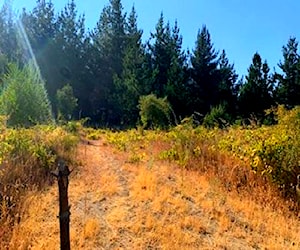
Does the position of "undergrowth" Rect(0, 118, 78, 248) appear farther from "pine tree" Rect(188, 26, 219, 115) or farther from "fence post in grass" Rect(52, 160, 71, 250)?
"pine tree" Rect(188, 26, 219, 115)

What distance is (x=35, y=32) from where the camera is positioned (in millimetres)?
32031

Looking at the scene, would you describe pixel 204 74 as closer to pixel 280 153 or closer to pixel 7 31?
pixel 7 31

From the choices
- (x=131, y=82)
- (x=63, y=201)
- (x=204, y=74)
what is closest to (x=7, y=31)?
(x=131, y=82)

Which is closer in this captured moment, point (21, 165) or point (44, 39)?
point (21, 165)

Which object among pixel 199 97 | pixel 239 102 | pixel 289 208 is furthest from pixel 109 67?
pixel 289 208

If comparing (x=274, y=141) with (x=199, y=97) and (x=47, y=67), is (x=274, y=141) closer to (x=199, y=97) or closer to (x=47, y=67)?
(x=199, y=97)

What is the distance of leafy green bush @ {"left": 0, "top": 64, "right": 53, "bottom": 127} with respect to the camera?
549 inches

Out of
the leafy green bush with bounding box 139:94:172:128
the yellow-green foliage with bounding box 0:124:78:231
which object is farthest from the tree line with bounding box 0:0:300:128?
the yellow-green foliage with bounding box 0:124:78:231

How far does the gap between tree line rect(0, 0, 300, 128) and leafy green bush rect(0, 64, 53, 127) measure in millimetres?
8399

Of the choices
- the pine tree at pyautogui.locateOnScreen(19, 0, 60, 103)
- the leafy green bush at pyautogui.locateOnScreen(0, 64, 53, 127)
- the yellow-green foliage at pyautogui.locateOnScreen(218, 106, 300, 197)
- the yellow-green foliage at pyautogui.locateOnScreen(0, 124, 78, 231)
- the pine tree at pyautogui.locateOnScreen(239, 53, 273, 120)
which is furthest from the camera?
the pine tree at pyautogui.locateOnScreen(19, 0, 60, 103)

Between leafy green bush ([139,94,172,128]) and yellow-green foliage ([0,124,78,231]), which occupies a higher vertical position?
leafy green bush ([139,94,172,128])

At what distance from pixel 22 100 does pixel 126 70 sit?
1551 cm

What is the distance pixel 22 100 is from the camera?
1460cm

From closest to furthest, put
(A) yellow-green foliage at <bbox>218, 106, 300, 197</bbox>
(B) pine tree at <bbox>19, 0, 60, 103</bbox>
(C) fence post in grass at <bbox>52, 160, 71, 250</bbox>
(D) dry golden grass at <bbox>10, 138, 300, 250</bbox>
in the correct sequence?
(C) fence post in grass at <bbox>52, 160, 71, 250</bbox>
(D) dry golden grass at <bbox>10, 138, 300, 250</bbox>
(A) yellow-green foliage at <bbox>218, 106, 300, 197</bbox>
(B) pine tree at <bbox>19, 0, 60, 103</bbox>
